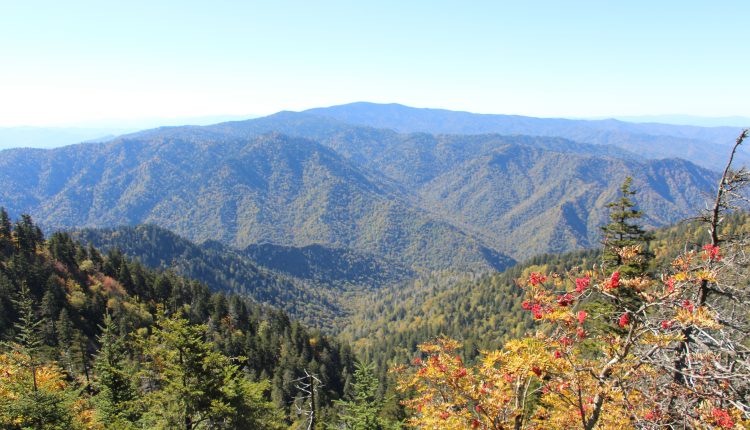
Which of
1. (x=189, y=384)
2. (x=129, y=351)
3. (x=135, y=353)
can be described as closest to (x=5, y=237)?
(x=129, y=351)

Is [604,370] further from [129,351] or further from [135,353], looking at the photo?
[129,351]

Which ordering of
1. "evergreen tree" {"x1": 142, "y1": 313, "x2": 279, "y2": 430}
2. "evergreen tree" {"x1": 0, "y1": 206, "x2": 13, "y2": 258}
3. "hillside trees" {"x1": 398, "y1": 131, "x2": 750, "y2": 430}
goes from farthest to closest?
"evergreen tree" {"x1": 0, "y1": 206, "x2": 13, "y2": 258} < "evergreen tree" {"x1": 142, "y1": 313, "x2": 279, "y2": 430} < "hillside trees" {"x1": 398, "y1": 131, "x2": 750, "y2": 430}

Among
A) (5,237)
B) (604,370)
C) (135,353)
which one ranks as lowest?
(135,353)

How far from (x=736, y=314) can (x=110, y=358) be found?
3725 cm

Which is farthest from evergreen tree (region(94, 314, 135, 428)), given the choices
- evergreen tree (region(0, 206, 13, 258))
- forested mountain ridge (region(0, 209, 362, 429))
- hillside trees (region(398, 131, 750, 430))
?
evergreen tree (region(0, 206, 13, 258))

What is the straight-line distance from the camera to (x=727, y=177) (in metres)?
13.9

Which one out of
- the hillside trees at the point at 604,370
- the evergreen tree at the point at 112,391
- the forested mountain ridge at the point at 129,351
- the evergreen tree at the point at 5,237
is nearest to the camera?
the hillside trees at the point at 604,370

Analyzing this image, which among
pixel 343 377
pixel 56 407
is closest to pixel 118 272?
pixel 343 377

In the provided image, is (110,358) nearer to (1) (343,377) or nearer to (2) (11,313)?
(2) (11,313)

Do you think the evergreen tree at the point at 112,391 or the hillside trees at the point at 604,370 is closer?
the hillside trees at the point at 604,370

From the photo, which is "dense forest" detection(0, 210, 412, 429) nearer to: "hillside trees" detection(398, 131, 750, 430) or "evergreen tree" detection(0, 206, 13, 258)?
"evergreen tree" detection(0, 206, 13, 258)

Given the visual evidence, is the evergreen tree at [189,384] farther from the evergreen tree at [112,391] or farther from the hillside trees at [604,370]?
the hillside trees at [604,370]

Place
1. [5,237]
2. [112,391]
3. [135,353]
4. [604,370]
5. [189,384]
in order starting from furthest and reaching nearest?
[5,237] < [135,353] < [112,391] < [189,384] < [604,370]

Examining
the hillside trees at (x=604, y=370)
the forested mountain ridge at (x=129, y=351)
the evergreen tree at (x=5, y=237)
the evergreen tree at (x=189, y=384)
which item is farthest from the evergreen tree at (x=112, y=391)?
the evergreen tree at (x=5, y=237)
